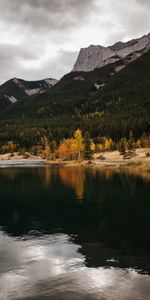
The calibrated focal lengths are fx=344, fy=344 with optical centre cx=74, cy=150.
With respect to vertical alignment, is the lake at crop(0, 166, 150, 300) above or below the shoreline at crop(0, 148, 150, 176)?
below

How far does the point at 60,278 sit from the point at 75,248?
7.49 metres

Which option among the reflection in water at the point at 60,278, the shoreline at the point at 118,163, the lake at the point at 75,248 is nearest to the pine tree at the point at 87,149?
the shoreline at the point at 118,163

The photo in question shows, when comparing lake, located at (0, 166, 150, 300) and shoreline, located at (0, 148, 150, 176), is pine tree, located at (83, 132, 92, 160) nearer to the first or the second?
shoreline, located at (0, 148, 150, 176)

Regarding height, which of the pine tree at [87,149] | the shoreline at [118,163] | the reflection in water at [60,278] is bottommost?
the reflection in water at [60,278]

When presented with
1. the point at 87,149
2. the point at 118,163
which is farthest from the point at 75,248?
the point at 87,149

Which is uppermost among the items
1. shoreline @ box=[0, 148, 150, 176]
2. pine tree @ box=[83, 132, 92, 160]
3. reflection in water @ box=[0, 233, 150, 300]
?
pine tree @ box=[83, 132, 92, 160]

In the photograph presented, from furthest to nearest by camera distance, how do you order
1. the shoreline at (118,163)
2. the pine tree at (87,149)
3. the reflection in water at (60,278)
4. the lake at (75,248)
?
the pine tree at (87,149)
the shoreline at (118,163)
the lake at (75,248)
the reflection in water at (60,278)

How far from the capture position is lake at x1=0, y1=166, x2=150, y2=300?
23.7 m

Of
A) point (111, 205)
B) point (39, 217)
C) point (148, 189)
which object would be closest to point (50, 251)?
point (39, 217)

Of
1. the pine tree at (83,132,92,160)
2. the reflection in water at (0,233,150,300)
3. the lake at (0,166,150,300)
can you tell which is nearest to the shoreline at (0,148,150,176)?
the pine tree at (83,132,92,160)

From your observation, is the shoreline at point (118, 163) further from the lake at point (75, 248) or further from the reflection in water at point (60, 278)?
the reflection in water at point (60, 278)

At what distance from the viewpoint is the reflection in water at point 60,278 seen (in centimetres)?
2270

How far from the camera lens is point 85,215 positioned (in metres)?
49.4

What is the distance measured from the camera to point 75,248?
33125 millimetres
